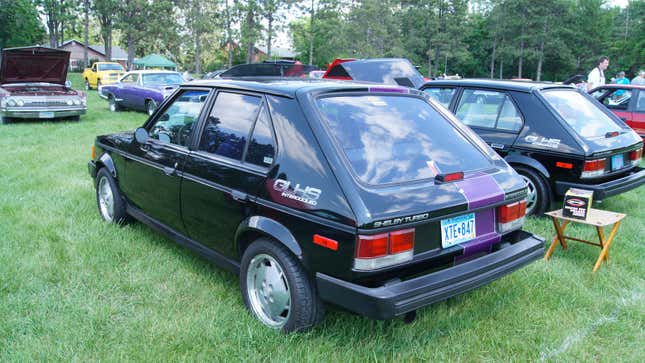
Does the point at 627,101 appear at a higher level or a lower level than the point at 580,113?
higher

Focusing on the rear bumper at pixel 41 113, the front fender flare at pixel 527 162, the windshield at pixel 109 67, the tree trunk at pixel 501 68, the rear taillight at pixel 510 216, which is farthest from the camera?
the tree trunk at pixel 501 68

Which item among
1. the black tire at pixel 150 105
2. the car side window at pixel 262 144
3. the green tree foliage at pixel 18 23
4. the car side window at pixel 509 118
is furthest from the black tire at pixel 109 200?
the green tree foliage at pixel 18 23

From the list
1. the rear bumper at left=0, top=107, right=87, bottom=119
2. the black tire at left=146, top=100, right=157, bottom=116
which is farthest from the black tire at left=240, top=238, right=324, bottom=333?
the black tire at left=146, top=100, right=157, bottom=116

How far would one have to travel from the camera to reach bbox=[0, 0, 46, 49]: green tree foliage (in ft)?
133

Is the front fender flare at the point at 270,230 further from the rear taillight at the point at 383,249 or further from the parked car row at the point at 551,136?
the parked car row at the point at 551,136

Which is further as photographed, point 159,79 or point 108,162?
point 159,79

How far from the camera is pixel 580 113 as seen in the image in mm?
5734

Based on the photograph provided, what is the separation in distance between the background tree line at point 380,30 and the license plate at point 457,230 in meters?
43.5

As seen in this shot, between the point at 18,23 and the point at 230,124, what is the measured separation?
48825 mm

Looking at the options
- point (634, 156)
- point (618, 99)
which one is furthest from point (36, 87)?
point (618, 99)

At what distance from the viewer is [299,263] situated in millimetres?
2830

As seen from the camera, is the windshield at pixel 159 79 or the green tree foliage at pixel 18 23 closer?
the windshield at pixel 159 79

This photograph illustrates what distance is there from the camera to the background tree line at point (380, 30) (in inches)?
1700

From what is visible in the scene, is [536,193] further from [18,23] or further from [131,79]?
[18,23]
